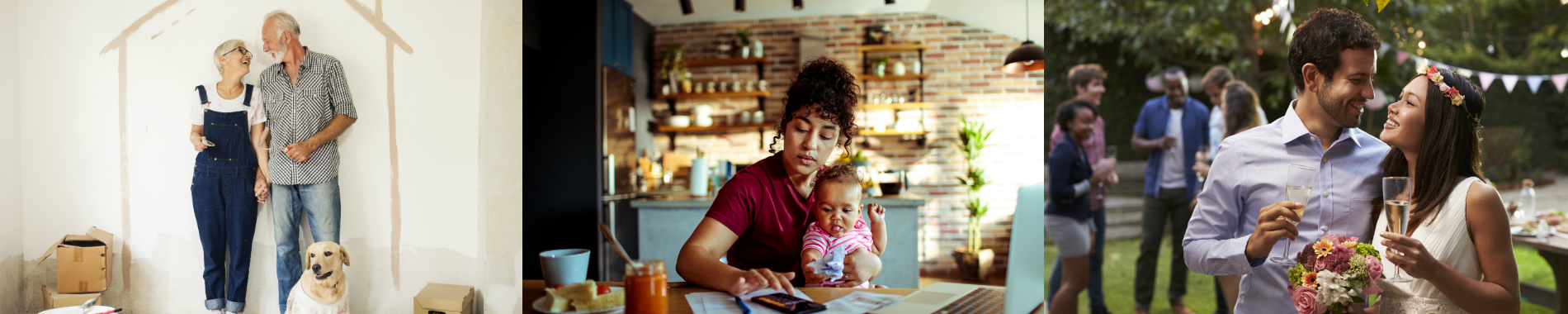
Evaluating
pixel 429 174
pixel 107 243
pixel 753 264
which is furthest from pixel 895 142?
pixel 107 243

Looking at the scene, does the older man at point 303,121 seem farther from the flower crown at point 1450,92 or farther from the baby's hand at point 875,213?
the flower crown at point 1450,92

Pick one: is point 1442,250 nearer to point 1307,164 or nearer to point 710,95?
point 1307,164

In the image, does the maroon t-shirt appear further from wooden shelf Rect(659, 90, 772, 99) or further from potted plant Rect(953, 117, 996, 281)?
potted plant Rect(953, 117, 996, 281)

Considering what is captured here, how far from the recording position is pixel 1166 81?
206 cm

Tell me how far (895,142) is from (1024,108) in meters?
0.98

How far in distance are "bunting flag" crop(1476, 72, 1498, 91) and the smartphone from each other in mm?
1949

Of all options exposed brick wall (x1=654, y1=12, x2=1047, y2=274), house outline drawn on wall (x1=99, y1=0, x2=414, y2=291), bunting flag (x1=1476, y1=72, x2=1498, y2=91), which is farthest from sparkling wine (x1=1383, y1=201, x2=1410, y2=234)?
house outline drawn on wall (x1=99, y1=0, x2=414, y2=291)

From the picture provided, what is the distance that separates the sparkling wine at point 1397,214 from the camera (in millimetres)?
1739

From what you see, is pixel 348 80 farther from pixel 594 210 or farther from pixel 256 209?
pixel 594 210

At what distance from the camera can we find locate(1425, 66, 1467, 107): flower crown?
5.78ft

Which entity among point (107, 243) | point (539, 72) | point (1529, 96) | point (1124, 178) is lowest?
point (107, 243)

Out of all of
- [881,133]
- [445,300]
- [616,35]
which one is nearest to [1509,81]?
[881,133]

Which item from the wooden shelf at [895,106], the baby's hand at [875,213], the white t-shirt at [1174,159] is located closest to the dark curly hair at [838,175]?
the baby's hand at [875,213]

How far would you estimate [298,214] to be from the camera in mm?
2521
